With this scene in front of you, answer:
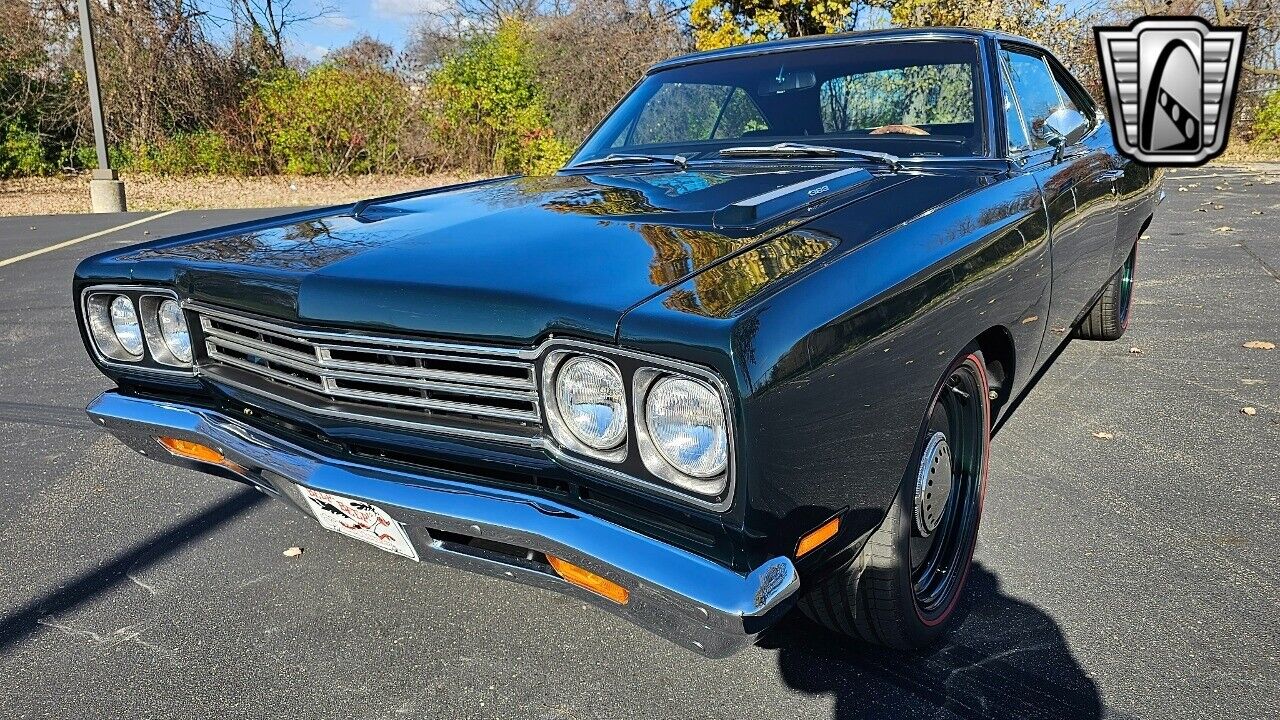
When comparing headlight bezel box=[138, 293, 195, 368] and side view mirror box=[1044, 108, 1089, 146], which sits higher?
side view mirror box=[1044, 108, 1089, 146]

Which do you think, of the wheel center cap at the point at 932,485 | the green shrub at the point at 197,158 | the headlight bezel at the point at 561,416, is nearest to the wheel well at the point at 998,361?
the wheel center cap at the point at 932,485

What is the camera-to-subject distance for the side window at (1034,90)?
3.27m

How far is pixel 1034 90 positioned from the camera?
355 centimetres

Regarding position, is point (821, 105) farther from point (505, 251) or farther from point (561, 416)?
point (561, 416)

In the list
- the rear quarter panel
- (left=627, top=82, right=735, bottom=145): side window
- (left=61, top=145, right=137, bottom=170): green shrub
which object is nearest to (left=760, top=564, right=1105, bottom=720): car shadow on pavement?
the rear quarter panel

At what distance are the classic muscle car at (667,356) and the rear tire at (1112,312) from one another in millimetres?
1918

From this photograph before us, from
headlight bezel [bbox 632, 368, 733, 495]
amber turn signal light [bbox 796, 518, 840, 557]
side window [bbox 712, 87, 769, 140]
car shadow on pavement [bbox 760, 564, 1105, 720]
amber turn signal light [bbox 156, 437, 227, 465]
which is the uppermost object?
side window [bbox 712, 87, 769, 140]

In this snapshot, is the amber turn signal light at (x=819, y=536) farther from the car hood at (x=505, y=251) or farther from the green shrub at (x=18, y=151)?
the green shrub at (x=18, y=151)

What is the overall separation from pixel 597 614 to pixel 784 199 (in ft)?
3.98

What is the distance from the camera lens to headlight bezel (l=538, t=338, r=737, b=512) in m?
1.59

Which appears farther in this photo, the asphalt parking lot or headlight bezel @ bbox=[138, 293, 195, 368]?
headlight bezel @ bbox=[138, 293, 195, 368]

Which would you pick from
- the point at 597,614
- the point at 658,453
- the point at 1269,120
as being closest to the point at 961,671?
the point at 597,614

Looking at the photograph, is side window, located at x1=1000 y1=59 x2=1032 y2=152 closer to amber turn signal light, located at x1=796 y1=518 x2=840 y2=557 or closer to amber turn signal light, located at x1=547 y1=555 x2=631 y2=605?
amber turn signal light, located at x1=796 y1=518 x2=840 y2=557

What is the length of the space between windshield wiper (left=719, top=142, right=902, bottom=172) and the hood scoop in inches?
6.4
